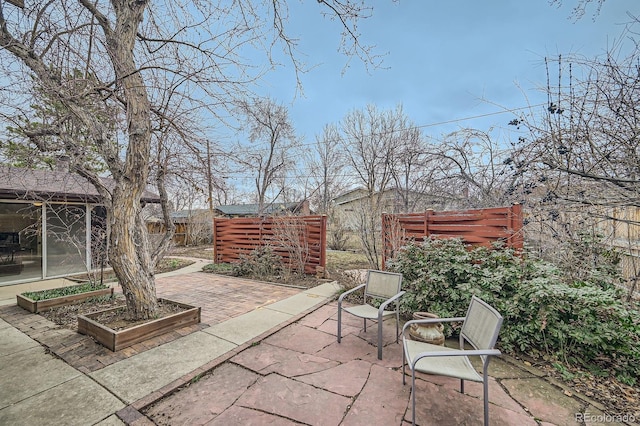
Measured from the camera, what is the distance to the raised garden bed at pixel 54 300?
14.0ft

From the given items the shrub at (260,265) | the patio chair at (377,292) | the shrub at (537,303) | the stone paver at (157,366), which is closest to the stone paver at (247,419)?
the stone paver at (157,366)

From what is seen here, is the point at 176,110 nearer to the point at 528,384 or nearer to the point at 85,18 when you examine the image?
the point at 85,18

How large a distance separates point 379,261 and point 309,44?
431 cm

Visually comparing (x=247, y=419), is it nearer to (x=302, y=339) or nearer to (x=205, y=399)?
(x=205, y=399)

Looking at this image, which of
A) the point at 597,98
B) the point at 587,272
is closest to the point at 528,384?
the point at 587,272

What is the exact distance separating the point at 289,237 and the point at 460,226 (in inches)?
152

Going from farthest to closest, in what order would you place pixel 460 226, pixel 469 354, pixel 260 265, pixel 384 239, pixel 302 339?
pixel 260 265, pixel 384 239, pixel 460 226, pixel 302 339, pixel 469 354

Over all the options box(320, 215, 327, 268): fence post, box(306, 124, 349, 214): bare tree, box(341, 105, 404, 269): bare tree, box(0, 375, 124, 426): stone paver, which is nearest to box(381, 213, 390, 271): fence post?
box(320, 215, 327, 268): fence post

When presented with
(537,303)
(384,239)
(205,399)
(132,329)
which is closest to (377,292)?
(537,303)

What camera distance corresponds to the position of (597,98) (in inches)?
91.7

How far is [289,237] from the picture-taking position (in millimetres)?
6832

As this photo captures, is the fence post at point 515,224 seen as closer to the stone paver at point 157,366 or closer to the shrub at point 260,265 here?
the stone paver at point 157,366

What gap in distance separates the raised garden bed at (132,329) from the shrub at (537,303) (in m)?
2.97

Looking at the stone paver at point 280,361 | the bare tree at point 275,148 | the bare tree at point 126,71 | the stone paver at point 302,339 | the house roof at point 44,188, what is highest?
the bare tree at point 275,148
